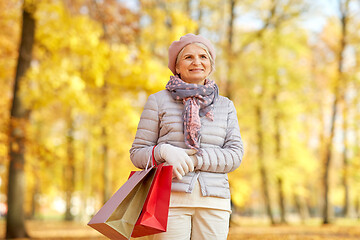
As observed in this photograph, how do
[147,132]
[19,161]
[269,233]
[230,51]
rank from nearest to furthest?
[147,132]
[19,161]
[269,233]
[230,51]

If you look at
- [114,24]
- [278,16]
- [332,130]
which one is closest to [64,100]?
[114,24]

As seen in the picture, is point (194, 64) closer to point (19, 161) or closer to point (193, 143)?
point (193, 143)

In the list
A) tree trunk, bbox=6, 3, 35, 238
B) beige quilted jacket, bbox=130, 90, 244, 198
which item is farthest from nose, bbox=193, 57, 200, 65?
tree trunk, bbox=6, 3, 35, 238

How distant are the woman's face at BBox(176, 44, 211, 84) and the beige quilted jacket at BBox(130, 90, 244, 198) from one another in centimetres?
17

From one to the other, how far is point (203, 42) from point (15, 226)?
9.12 meters

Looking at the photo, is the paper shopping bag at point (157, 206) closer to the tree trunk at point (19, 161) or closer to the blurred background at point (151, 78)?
the blurred background at point (151, 78)

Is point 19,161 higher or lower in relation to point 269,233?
higher

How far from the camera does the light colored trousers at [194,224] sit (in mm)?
2391

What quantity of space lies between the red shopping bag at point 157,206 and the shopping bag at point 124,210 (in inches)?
1.9

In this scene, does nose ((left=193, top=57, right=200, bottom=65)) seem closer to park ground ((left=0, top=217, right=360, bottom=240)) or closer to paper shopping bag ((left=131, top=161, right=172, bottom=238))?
paper shopping bag ((left=131, top=161, right=172, bottom=238))

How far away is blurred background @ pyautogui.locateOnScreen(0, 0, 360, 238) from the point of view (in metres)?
9.52

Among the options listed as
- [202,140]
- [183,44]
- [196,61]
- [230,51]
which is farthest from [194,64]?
[230,51]

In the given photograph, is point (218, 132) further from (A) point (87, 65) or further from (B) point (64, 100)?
(A) point (87, 65)

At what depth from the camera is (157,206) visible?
7.36 ft
